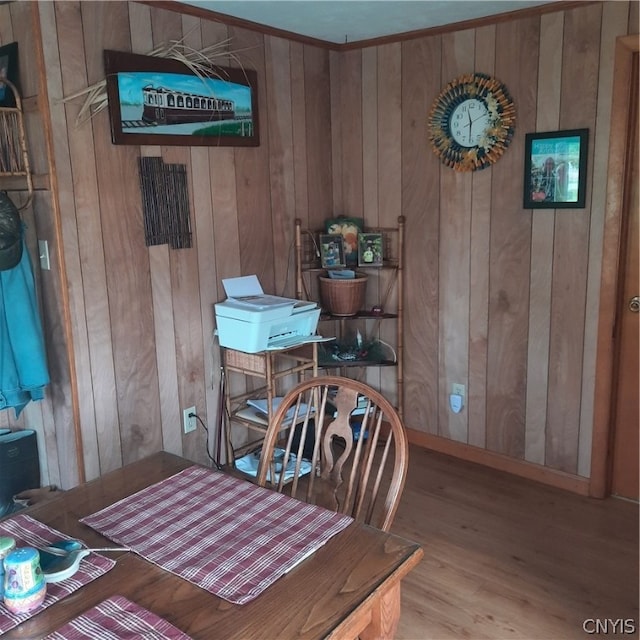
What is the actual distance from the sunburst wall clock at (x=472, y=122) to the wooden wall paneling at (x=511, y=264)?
49 mm

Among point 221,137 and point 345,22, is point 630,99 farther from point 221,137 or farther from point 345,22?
point 221,137

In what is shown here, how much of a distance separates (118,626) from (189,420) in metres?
1.96

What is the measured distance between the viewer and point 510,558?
2549mm

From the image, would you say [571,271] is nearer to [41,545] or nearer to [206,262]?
[206,262]

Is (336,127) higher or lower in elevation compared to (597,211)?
higher

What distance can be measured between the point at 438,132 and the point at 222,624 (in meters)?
2.65

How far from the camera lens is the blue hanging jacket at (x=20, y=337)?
8.03 ft

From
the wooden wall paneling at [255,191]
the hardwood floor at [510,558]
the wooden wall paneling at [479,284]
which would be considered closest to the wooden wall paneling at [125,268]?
the wooden wall paneling at [255,191]

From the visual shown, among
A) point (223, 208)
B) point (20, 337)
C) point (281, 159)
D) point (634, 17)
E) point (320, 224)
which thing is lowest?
point (20, 337)

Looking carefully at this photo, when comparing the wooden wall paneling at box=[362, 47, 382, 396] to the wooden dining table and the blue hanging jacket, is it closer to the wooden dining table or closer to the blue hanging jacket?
the blue hanging jacket

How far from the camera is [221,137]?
9.79 ft

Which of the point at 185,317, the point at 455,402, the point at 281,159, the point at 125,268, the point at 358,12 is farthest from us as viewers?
the point at 455,402

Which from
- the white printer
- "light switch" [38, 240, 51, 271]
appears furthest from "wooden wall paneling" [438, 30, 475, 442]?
"light switch" [38, 240, 51, 271]

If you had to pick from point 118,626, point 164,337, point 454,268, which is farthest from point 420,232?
point 118,626
